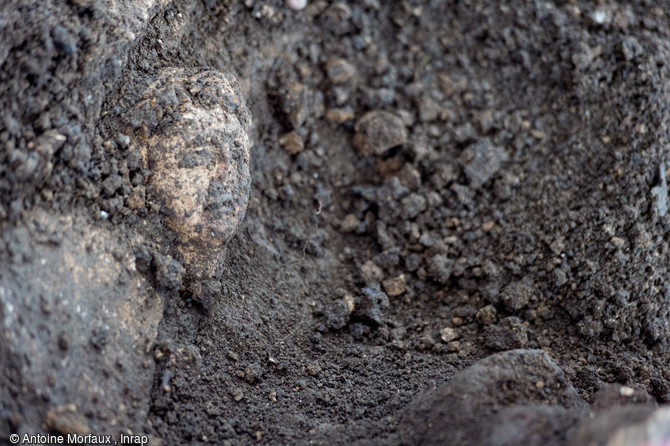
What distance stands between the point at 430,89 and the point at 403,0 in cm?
50

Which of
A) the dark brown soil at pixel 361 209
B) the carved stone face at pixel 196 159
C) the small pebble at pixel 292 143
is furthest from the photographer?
the small pebble at pixel 292 143

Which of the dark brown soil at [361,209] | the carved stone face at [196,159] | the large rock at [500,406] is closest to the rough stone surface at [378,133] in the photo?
the dark brown soil at [361,209]

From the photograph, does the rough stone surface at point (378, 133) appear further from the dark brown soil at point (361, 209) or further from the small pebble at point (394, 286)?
the small pebble at point (394, 286)

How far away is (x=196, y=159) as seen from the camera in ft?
6.33

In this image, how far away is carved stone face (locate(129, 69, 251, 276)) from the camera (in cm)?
193

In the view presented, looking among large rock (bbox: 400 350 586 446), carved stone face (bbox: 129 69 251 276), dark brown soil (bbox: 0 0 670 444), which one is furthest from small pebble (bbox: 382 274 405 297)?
carved stone face (bbox: 129 69 251 276)

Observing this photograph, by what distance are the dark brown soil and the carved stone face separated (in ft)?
0.09

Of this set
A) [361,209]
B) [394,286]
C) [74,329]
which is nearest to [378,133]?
[361,209]

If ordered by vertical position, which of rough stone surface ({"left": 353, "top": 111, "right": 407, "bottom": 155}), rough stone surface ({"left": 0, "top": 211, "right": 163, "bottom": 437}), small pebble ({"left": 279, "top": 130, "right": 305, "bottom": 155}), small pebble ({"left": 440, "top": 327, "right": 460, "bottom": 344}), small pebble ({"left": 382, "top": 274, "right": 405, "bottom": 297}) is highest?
rough stone surface ({"left": 353, "top": 111, "right": 407, "bottom": 155})

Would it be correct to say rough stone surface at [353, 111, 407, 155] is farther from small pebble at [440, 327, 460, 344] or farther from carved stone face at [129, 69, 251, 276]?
small pebble at [440, 327, 460, 344]

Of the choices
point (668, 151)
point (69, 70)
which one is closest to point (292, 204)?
point (69, 70)

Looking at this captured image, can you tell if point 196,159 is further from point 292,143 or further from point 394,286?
point 394,286

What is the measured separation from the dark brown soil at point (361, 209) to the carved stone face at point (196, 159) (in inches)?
1.1

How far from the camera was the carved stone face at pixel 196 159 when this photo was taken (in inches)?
75.9
